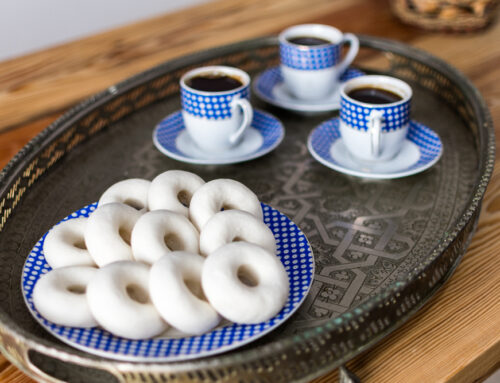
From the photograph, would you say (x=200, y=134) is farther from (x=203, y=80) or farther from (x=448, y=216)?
(x=448, y=216)

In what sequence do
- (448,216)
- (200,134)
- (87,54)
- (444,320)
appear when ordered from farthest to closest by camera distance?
(87,54) → (200,134) → (448,216) → (444,320)

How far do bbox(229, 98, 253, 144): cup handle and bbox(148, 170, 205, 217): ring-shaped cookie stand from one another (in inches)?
7.2

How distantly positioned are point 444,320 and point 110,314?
1.13 ft

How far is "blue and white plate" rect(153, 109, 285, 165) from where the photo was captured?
2.84 ft

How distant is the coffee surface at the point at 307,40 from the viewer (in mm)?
1035

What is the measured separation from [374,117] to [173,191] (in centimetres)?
30

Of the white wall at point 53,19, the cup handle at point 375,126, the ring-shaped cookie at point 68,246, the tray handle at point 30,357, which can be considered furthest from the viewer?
the white wall at point 53,19

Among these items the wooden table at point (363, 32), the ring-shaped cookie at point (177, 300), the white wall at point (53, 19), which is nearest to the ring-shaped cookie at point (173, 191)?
the ring-shaped cookie at point (177, 300)

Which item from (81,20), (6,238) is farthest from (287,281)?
(81,20)

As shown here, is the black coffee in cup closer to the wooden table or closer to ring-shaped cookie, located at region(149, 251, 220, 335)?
the wooden table

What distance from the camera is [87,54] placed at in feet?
4.14

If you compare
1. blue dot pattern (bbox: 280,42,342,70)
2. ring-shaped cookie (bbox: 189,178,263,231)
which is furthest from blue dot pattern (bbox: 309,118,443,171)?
ring-shaped cookie (bbox: 189,178,263,231)

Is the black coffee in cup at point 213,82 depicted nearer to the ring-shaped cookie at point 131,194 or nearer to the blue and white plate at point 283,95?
the blue and white plate at point 283,95

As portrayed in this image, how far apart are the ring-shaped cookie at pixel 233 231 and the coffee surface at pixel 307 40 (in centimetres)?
51
